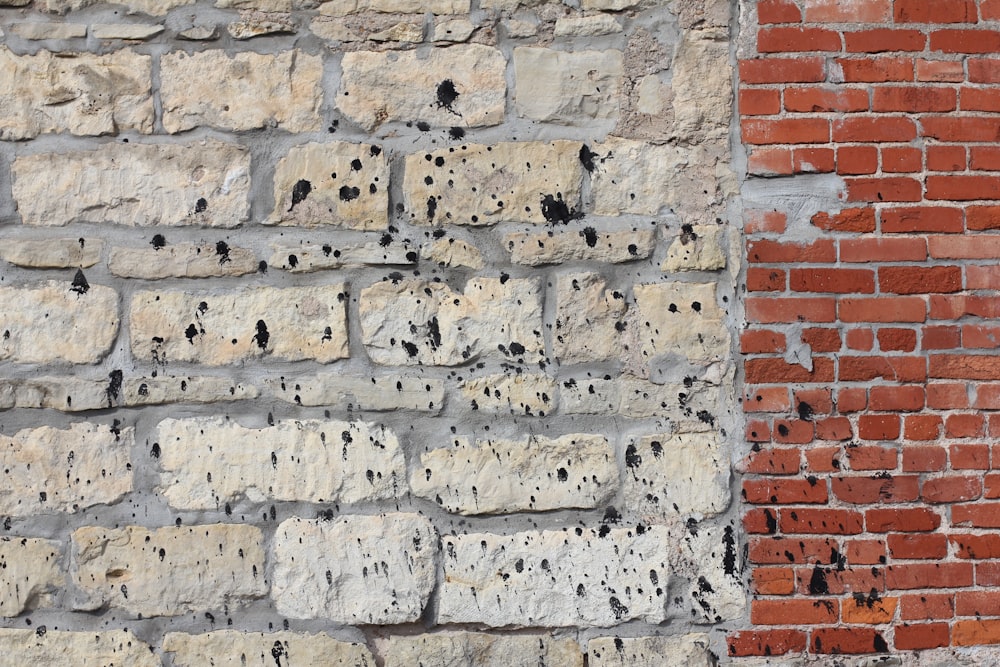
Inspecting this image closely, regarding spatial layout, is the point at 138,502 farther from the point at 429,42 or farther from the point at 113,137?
the point at 429,42

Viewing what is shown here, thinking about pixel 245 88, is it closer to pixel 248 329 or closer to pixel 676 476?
pixel 248 329

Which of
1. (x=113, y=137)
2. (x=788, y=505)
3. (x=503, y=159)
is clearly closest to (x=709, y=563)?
(x=788, y=505)

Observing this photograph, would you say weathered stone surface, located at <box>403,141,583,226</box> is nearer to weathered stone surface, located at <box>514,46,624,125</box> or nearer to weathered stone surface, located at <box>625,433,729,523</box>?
weathered stone surface, located at <box>514,46,624,125</box>

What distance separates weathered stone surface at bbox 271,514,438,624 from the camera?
2.03 m

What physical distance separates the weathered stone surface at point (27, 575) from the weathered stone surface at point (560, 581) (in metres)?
1.01

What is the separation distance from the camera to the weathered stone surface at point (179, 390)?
2.05 meters

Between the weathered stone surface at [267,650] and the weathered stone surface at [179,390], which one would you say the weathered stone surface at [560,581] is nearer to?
the weathered stone surface at [267,650]

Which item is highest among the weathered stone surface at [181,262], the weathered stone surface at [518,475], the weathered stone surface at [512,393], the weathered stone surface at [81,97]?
the weathered stone surface at [81,97]

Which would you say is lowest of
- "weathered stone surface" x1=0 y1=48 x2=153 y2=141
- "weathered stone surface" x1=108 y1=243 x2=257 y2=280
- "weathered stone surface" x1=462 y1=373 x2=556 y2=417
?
"weathered stone surface" x1=462 y1=373 x2=556 y2=417

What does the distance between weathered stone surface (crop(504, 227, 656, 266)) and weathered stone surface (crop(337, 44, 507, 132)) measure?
34cm

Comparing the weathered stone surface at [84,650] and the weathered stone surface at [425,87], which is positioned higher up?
the weathered stone surface at [425,87]

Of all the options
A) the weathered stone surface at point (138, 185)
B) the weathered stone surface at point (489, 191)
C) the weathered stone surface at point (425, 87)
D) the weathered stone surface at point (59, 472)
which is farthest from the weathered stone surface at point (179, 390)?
the weathered stone surface at point (425, 87)

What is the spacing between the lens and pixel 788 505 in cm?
Result: 202

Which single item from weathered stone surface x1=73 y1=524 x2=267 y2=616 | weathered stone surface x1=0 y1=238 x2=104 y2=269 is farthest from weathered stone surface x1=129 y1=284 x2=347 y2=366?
weathered stone surface x1=73 y1=524 x2=267 y2=616
